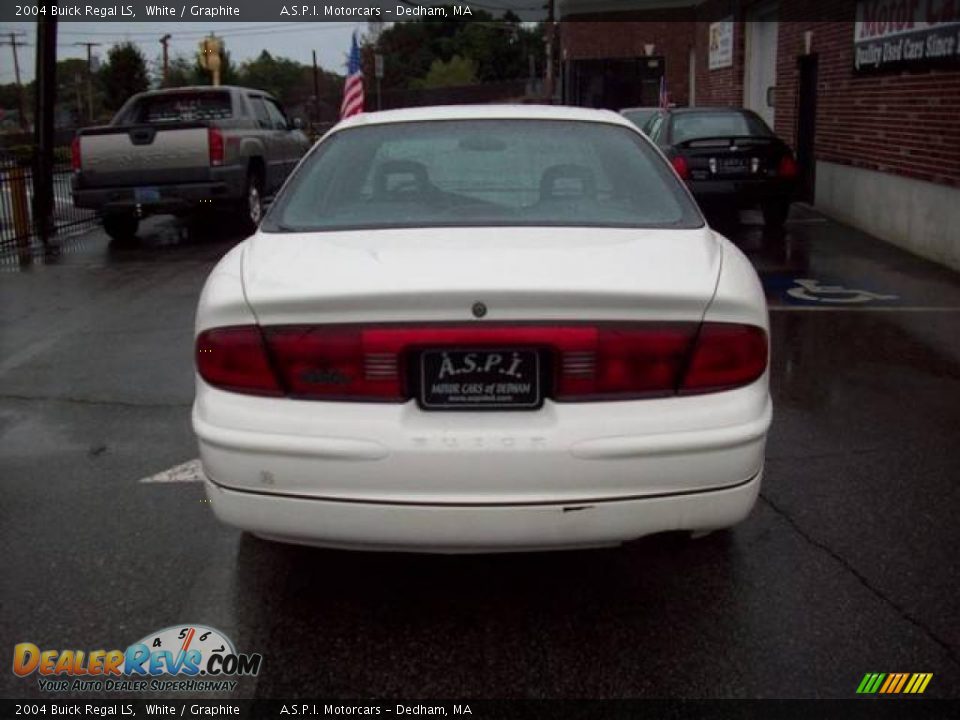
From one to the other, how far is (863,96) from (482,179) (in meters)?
10.7

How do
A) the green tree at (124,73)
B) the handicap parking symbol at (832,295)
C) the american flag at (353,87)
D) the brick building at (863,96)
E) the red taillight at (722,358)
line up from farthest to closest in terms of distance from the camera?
the green tree at (124,73) → the american flag at (353,87) → the brick building at (863,96) → the handicap parking symbol at (832,295) → the red taillight at (722,358)

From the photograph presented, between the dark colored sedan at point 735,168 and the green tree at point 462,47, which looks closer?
the dark colored sedan at point 735,168

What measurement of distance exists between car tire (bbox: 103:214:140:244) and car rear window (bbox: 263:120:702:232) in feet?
33.6

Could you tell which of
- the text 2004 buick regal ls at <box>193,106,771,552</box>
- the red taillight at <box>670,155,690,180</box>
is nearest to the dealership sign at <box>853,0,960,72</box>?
the red taillight at <box>670,155,690,180</box>

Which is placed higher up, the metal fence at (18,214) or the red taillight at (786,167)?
the red taillight at (786,167)

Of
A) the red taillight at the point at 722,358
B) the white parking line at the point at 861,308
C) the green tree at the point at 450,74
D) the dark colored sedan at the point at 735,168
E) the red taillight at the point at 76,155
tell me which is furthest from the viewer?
the green tree at the point at 450,74

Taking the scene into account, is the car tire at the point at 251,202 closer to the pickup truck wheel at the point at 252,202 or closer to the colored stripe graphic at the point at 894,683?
the pickup truck wheel at the point at 252,202

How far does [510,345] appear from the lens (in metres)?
2.85

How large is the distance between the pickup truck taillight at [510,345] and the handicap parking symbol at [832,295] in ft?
19.9

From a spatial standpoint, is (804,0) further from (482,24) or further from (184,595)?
(482,24)

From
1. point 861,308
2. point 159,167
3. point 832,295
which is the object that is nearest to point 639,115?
point 159,167

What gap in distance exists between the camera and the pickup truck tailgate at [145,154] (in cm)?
1266

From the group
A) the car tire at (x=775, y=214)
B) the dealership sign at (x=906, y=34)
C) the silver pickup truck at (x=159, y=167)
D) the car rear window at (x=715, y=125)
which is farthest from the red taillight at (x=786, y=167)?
the silver pickup truck at (x=159, y=167)

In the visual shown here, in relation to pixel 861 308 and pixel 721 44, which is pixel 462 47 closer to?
pixel 721 44
